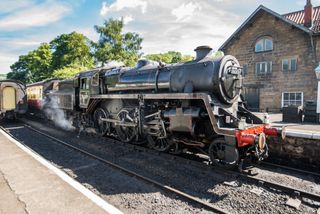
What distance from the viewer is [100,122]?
11.0 meters

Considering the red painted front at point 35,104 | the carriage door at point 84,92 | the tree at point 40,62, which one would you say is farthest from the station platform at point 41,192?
the tree at point 40,62

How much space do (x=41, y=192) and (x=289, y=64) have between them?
66.6 ft

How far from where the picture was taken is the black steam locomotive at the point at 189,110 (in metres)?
6.28

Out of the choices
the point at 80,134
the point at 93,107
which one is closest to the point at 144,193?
the point at 93,107

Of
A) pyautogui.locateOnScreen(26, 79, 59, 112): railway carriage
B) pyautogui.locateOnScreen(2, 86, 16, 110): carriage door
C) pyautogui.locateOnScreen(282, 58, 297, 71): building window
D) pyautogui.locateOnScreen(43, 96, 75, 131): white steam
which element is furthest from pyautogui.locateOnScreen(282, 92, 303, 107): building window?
pyautogui.locateOnScreen(2, 86, 16, 110): carriage door

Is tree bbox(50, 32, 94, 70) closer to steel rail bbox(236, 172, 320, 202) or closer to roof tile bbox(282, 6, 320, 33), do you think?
roof tile bbox(282, 6, 320, 33)

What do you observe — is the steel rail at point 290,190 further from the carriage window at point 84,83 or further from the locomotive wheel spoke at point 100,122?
the carriage window at point 84,83

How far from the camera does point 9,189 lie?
5336mm

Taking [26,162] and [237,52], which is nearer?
[26,162]

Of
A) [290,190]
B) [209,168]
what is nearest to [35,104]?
[209,168]

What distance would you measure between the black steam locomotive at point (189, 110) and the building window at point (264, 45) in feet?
51.8

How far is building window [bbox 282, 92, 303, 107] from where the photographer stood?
1948 cm

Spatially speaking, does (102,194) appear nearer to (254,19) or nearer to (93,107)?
(93,107)

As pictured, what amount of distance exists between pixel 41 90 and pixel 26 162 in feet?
44.7
